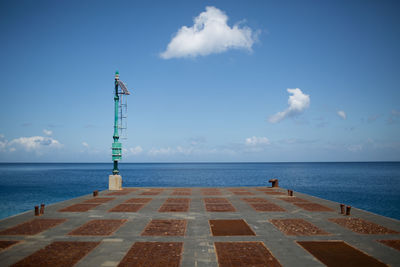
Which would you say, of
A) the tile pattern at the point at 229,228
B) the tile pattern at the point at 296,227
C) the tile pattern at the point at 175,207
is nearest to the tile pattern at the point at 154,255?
the tile pattern at the point at 229,228

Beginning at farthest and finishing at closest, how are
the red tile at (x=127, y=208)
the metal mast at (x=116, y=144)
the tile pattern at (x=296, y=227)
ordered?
the metal mast at (x=116, y=144) → the red tile at (x=127, y=208) → the tile pattern at (x=296, y=227)

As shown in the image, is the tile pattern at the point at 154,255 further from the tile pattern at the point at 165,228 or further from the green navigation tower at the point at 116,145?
the green navigation tower at the point at 116,145

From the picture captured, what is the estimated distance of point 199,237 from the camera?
10.5 metres

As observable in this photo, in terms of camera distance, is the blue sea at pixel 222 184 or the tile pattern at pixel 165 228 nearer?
the tile pattern at pixel 165 228

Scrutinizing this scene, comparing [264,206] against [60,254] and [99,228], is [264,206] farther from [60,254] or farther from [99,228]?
[60,254]

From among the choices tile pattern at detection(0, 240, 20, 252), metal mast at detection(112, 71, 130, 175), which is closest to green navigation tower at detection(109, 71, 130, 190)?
metal mast at detection(112, 71, 130, 175)

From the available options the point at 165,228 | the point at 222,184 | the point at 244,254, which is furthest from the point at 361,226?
the point at 222,184

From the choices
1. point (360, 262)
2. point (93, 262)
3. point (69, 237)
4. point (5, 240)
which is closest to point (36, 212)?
point (5, 240)

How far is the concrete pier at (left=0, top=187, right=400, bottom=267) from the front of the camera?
8.20m

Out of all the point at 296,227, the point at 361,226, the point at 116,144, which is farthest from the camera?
the point at 116,144

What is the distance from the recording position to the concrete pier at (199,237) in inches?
323

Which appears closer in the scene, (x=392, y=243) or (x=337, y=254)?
(x=337, y=254)

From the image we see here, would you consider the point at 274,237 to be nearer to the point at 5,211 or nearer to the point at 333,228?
the point at 333,228

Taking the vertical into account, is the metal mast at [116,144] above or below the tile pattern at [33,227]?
above
